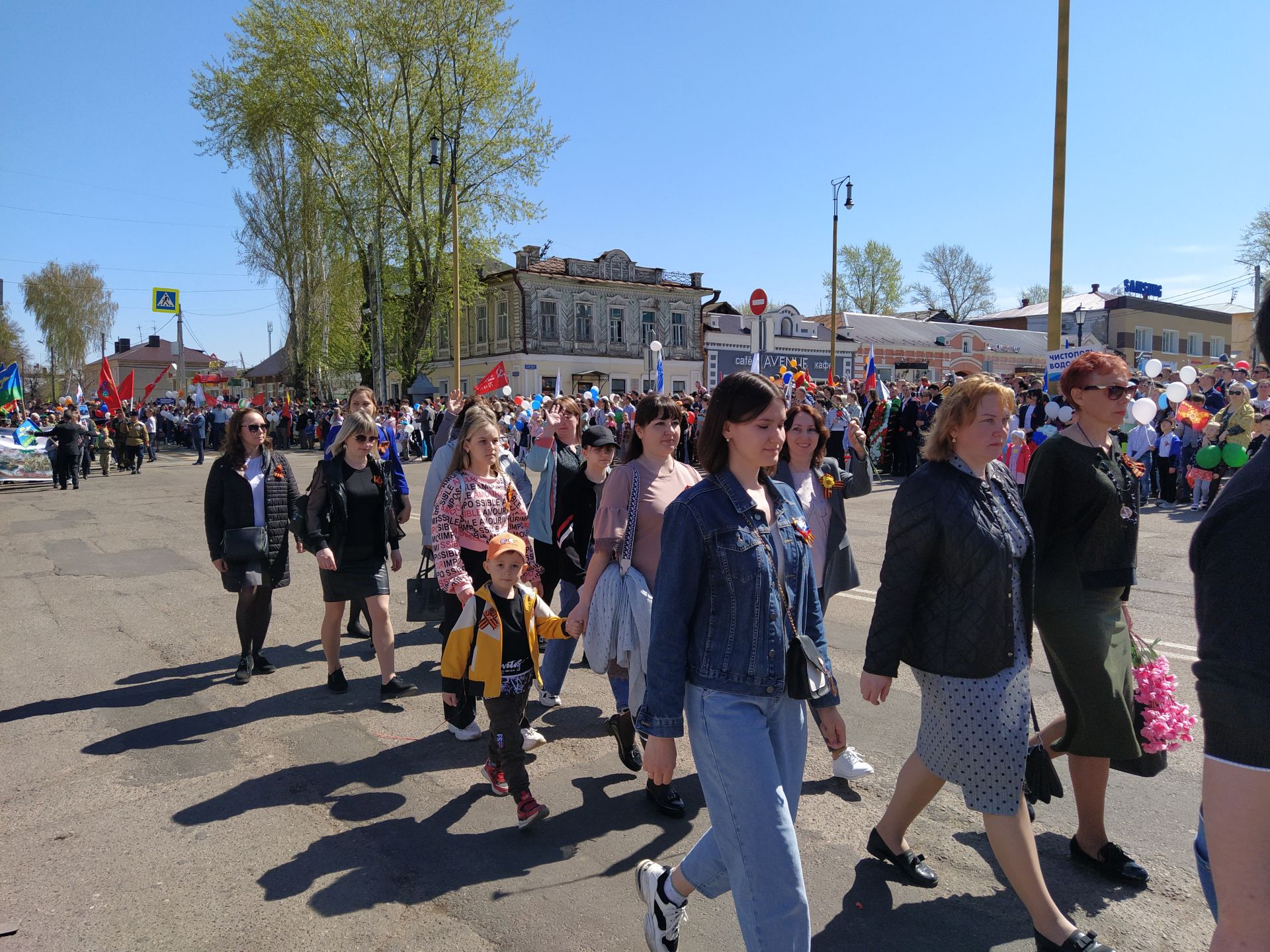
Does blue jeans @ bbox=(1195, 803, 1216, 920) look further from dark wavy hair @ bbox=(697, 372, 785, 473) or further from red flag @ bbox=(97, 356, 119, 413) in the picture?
red flag @ bbox=(97, 356, 119, 413)

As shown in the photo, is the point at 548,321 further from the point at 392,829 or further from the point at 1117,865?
the point at 1117,865

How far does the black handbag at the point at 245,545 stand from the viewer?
5938mm

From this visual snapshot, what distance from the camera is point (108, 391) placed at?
29891 mm

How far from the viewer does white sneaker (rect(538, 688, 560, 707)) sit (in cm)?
529

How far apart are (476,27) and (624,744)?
119 ft

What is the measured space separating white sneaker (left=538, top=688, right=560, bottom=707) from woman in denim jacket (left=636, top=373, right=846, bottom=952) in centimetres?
265

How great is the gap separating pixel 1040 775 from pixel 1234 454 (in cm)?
1178

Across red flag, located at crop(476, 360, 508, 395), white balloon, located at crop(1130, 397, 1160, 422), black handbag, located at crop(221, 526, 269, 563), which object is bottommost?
black handbag, located at crop(221, 526, 269, 563)

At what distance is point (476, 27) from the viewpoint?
34.5 m

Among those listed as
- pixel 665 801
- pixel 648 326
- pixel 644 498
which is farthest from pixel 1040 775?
pixel 648 326

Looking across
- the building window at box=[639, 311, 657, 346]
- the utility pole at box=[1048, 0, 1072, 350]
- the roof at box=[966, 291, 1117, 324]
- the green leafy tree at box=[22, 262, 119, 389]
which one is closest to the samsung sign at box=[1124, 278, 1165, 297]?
the roof at box=[966, 291, 1117, 324]

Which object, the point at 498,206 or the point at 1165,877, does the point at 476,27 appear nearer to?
the point at 498,206

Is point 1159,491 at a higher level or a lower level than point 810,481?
lower

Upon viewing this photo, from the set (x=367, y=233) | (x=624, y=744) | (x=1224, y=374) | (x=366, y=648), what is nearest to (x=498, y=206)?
(x=367, y=233)
